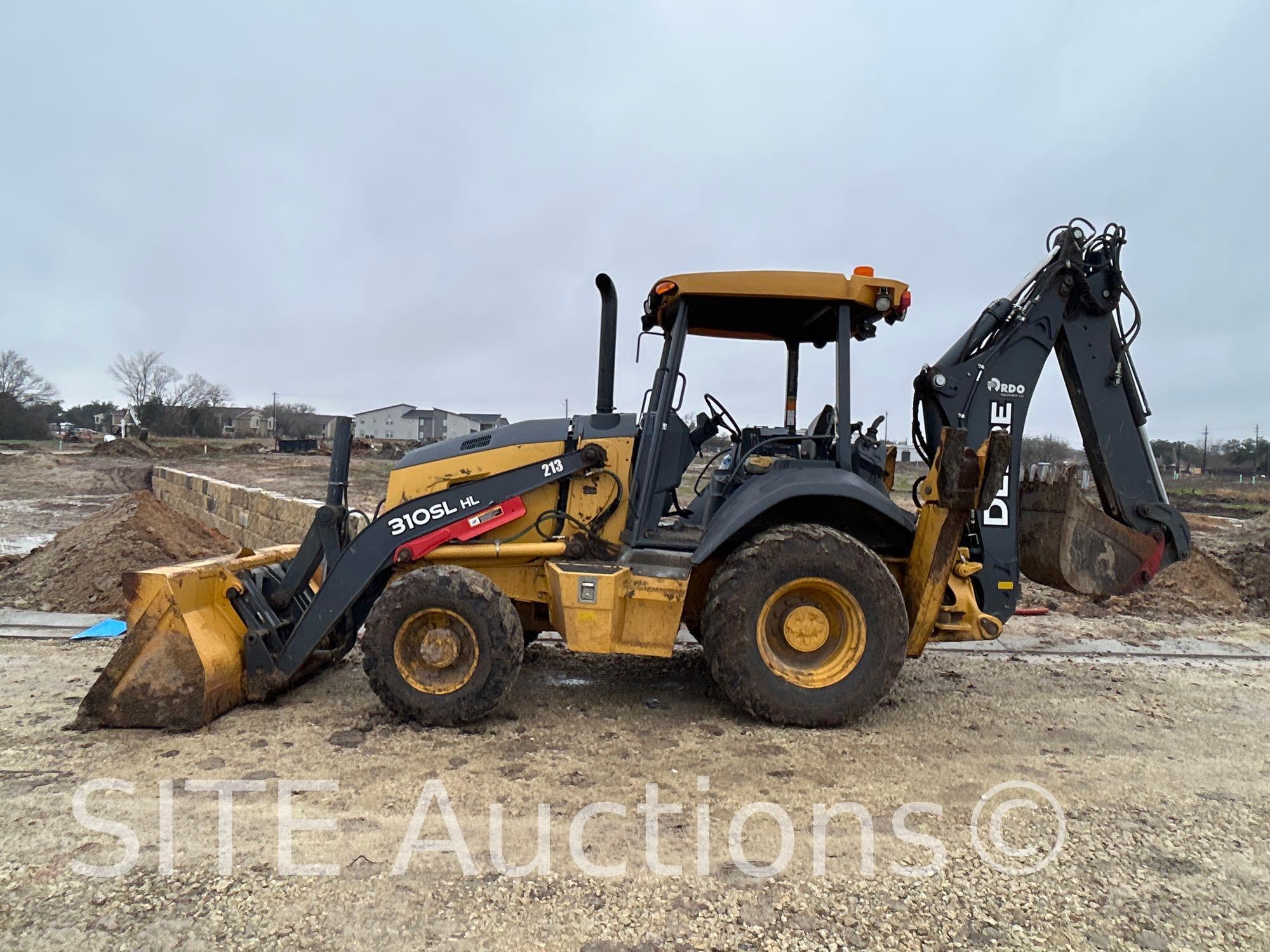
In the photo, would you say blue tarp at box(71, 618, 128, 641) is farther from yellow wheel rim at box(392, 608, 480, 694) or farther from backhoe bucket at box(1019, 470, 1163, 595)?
backhoe bucket at box(1019, 470, 1163, 595)

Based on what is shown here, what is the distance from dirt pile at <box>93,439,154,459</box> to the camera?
33.3 metres

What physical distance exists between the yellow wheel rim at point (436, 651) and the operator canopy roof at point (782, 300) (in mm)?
2253

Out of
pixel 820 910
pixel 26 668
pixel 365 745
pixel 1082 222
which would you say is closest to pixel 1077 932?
pixel 820 910

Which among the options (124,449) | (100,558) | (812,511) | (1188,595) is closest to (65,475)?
(124,449)

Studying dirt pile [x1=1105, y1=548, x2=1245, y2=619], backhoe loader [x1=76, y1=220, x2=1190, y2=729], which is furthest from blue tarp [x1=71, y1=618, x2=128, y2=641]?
dirt pile [x1=1105, y1=548, x2=1245, y2=619]

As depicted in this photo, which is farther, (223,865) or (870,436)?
(870,436)

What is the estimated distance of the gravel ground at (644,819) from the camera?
8.43ft

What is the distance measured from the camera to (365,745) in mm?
4098

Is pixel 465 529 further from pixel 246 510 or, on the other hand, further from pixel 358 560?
pixel 246 510

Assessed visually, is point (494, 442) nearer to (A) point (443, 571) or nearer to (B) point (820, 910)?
(A) point (443, 571)

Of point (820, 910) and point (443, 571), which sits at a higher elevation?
point (443, 571)

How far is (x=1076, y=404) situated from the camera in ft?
17.0

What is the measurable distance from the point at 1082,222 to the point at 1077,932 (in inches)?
166

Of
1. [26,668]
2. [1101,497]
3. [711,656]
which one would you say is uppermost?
[1101,497]
